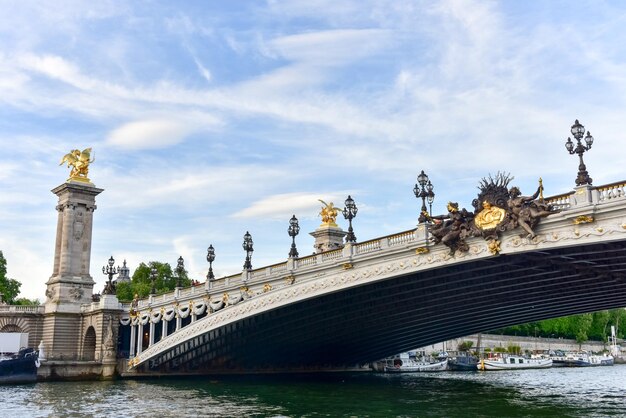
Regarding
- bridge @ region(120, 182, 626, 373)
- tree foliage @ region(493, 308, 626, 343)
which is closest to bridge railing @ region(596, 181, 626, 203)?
bridge @ region(120, 182, 626, 373)

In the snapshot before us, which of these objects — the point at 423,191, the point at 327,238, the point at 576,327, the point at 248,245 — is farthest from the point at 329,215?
the point at 576,327

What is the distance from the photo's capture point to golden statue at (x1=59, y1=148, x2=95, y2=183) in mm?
66375

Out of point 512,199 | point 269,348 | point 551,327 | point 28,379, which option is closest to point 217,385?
point 269,348

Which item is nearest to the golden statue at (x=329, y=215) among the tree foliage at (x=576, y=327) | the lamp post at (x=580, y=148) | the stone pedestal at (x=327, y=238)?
the stone pedestal at (x=327, y=238)

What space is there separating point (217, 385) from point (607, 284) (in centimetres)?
2628

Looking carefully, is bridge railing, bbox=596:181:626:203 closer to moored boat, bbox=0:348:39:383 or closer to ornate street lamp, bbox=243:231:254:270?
ornate street lamp, bbox=243:231:254:270

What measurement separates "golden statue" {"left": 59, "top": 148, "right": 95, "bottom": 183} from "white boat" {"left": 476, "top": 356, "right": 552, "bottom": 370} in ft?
161

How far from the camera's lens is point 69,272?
63875mm

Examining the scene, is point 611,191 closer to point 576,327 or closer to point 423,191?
point 423,191

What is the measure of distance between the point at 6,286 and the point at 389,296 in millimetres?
64365

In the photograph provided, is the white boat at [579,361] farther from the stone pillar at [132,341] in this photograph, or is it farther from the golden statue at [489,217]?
the golden statue at [489,217]

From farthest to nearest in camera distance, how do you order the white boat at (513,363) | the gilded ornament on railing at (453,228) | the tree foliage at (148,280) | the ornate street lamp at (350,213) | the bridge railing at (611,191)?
the tree foliage at (148,280) → the white boat at (513,363) → the ornate street lamp at (350,213) → the gilded ornament on railing at (453,228) → the bridge railing at (611,191)

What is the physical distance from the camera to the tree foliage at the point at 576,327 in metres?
120

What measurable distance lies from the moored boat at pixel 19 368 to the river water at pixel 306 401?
9.66ft
